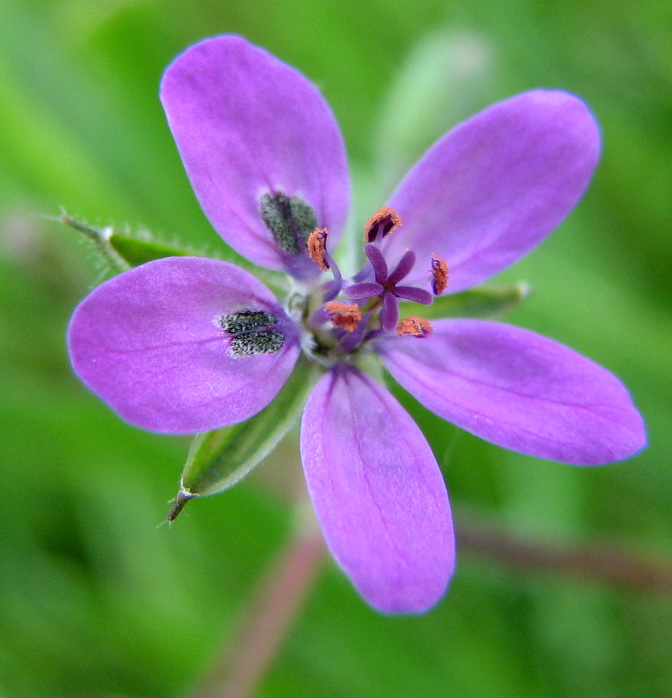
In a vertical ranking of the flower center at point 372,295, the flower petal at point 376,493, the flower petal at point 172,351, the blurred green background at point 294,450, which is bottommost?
the blurred green background at point 294,450

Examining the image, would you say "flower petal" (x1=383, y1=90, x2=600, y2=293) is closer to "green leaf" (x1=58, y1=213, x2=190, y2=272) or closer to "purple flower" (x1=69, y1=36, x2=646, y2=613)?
"purple flower" (x1=69, y1=36, x2=646, y2=613)

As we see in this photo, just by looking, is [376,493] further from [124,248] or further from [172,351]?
[124,248]

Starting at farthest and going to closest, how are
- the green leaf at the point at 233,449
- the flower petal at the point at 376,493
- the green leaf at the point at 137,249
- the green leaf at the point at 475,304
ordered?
the green leaf at the point at 475,304
the green leaf at the point at 137,249
the green leaf at the point at 233,449
the flower petal at the point at 376,493

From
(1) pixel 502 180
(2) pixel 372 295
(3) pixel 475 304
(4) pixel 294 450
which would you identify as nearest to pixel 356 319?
(2) pixel 372 295

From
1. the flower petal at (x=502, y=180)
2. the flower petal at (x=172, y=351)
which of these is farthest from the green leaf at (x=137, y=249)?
the flower petal at (x=502, y=180)

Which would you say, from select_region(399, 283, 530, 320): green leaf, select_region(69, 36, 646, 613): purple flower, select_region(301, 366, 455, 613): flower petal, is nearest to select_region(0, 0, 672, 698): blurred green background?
select_region(399, 283, 530, 320): green leaf

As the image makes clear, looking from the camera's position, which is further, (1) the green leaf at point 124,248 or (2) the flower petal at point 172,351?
(1) the green leaf at point 124,248

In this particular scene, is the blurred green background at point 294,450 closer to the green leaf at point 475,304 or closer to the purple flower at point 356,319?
the green leaf at point 475,304
